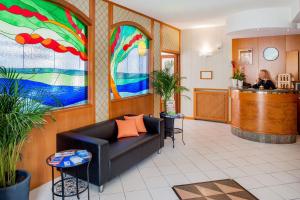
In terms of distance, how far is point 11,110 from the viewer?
2.26 metres

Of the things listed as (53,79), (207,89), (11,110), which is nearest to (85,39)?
(53,79)

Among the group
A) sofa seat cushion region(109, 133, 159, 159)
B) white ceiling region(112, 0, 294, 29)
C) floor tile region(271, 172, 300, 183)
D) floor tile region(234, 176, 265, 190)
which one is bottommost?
floor tile region(234, 176, 265, 190)

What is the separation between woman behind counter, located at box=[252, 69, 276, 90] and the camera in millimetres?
6008

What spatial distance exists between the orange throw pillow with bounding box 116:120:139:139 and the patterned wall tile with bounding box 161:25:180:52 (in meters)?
2.98

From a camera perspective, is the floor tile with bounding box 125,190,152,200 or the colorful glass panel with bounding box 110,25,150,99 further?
the colorful glass panel with bounding box 110,25,150,99

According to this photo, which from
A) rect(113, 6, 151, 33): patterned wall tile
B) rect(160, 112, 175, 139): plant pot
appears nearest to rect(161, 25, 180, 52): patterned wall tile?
rect(113, 6, 151, 33): patterned wall tile

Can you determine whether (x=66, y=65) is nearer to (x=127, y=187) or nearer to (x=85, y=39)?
(x=85, y=39)

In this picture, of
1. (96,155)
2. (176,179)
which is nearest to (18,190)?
(96,155)

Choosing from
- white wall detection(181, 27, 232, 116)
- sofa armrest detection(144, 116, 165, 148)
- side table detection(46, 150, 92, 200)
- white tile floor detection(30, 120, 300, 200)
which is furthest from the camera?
white wall detection(181, 27, 232, 116)

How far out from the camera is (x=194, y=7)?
4832mm

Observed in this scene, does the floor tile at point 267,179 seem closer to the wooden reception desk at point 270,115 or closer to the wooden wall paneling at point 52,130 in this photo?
the wooden reception desk at point 270,115

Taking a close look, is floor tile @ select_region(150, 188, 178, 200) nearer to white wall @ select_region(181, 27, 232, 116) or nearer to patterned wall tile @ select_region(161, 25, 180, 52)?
patterned wall tile @ select_region(161, 25, 180, 52)

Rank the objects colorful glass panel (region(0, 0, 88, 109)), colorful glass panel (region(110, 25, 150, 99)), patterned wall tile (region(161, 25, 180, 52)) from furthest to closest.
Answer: patterned wall tile (region(161, 25, 180, 52))
colorful glass panel (region(110, 25, 150, 99))
colorful glass panel (region(0, 0, 88, 109))

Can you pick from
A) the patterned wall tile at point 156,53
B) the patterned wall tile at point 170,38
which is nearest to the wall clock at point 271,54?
the patterned wall tile at point 170,38
